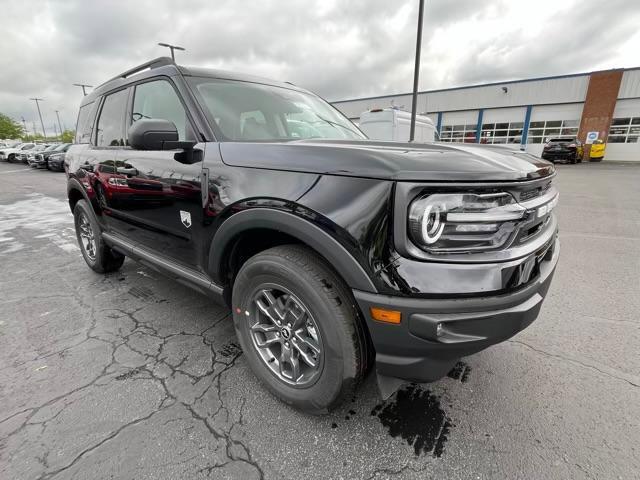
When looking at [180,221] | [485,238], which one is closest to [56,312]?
[180,221]

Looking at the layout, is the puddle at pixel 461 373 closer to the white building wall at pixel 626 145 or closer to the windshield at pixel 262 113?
the windshield at pixel 262 113

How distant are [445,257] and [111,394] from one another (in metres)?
2.09

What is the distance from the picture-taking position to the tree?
67.2 metres

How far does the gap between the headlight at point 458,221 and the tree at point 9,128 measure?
303ft

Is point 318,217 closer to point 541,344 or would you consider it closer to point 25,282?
point 541,344

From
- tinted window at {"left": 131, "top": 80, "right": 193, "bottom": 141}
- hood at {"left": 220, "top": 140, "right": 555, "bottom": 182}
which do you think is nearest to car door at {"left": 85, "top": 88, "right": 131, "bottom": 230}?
tinted window at {"left": 131, "top": 80, "right": 193, "bottom": 141}

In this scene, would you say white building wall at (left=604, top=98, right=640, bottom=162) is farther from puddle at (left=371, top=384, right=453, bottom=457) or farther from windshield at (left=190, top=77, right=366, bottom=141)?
puddle at (left=371, top=384, right=453, bottom=457)

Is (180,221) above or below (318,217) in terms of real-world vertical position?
below

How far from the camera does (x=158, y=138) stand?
6.79ft

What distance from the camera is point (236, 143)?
196 centimetres

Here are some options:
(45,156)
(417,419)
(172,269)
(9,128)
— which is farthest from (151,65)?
(9,128)

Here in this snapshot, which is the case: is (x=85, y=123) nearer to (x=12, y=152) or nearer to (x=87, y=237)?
(x=87, y=237)

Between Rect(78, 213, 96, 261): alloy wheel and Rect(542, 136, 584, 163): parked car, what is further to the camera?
Rect(542, 136, 584, 163): parked car

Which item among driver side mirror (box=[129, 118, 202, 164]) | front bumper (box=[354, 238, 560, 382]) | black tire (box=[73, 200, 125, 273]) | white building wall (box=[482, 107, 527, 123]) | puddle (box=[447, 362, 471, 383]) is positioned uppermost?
white building wall (box=[482, 107, 527, 123])
